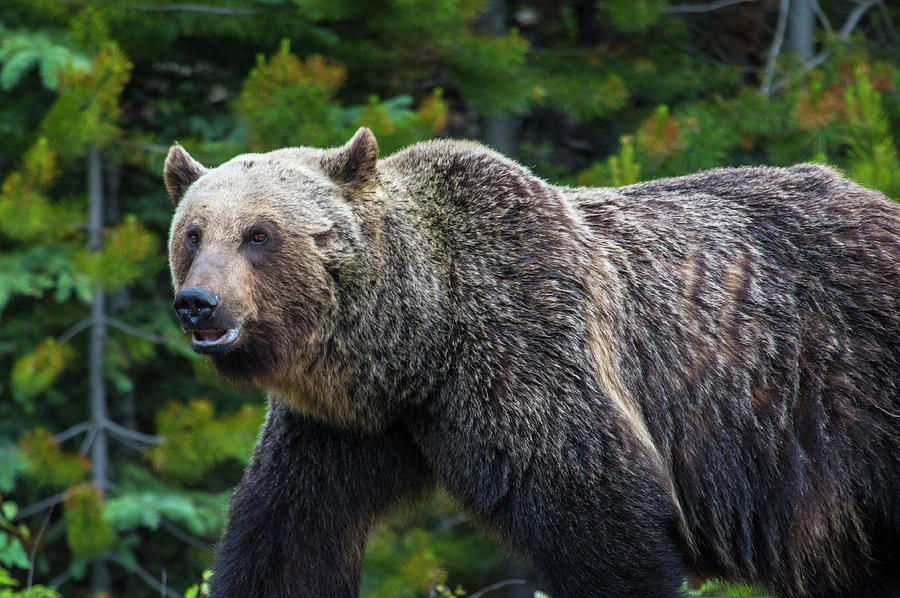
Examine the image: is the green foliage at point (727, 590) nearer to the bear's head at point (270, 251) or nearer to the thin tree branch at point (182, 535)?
the bear's head at point (270, 251)

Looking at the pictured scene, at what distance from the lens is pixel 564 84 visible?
11508 millimetres

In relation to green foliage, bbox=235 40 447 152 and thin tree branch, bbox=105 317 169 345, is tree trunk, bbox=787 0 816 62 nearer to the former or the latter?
green foliage, bbox=235 40 447 152

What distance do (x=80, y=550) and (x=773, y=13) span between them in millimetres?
9887

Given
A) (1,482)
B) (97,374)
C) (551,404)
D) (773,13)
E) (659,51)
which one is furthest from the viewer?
(773,13)

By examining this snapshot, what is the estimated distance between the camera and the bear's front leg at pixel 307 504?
14.5 ft

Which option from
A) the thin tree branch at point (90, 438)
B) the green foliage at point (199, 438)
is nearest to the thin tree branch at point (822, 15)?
the green foliage at point (199, 438)

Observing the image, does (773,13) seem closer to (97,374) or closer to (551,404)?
(97,374)

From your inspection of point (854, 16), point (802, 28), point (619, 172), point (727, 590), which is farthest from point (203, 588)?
point (854, 16)

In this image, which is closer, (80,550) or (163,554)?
(80,550)

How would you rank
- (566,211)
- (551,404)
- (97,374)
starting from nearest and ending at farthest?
(551,404), (566,211), (97,374)

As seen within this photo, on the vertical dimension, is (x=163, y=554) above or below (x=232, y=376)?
below

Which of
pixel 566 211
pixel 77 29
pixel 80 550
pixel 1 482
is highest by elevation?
pixel 566 211

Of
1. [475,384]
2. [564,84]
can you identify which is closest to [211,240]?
[475,384]

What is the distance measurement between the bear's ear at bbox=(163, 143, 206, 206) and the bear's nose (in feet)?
2.69
